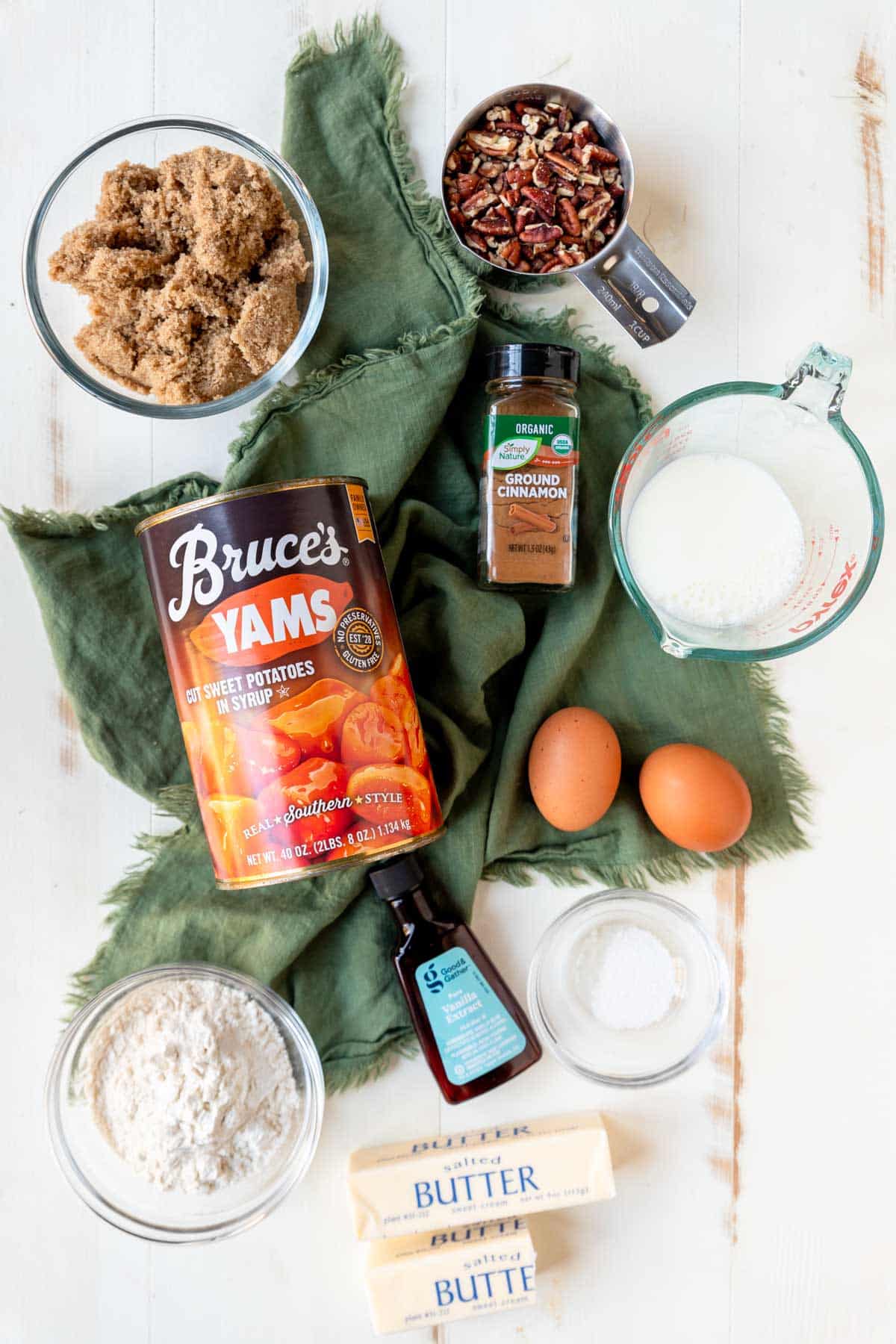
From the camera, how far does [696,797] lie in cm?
96

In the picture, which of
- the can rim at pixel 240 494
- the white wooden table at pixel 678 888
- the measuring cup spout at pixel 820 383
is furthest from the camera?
the white wooden table at pixel 678 888

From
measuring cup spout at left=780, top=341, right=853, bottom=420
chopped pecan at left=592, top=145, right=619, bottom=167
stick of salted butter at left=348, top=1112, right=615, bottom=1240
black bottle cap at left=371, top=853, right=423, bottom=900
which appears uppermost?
chopped pecan at left=592, top=145, right=619, bottom=167

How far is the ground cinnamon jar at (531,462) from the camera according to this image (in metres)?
0.95

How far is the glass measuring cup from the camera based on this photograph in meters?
0.95

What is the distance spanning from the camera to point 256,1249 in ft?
3.47

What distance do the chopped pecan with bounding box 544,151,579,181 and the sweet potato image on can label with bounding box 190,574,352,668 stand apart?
519mm

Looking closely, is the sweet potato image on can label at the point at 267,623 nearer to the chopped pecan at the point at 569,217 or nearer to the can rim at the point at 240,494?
the can rim at the point at 240,494

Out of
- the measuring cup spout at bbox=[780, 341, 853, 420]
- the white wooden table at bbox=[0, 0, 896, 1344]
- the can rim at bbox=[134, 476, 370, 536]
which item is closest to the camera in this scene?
the can rim at bbox=[134, 476, 370, 536]

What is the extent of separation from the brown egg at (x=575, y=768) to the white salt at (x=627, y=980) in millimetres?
178

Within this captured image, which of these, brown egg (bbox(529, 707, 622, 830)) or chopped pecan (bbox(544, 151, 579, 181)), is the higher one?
chopped pecan (bbox(544, 151, 579, 181))

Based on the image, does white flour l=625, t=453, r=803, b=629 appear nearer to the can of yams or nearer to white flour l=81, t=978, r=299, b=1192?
the can of yams

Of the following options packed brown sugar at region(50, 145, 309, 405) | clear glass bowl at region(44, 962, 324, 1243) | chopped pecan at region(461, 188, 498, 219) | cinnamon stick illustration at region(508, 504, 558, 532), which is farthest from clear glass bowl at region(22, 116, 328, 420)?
clear glass bowl at region(44, 962, 324, 1243)

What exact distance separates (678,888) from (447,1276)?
0.49 metres

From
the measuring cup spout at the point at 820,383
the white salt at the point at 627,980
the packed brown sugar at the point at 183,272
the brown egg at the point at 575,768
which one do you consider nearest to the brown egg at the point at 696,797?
the brown egg at the point at 575,768
